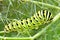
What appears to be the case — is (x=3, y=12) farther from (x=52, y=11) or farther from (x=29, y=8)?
(x=52, y=11)

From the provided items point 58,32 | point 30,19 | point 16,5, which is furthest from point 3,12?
point 58,32

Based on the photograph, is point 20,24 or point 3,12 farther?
point 3,12

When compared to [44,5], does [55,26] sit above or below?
below

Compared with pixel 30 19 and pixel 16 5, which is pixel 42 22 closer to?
pixel 30 19

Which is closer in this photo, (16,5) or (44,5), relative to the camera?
(44,5)

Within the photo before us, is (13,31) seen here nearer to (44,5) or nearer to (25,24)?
(25,24)

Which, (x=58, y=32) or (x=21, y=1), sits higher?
(x=21, y=1)

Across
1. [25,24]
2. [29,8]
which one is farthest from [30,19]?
[29,8]

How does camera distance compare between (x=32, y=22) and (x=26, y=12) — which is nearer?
(x=32, y=22)
